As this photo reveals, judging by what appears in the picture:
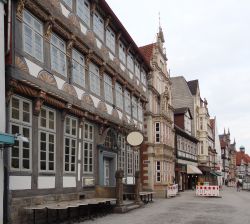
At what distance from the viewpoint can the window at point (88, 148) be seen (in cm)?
1973

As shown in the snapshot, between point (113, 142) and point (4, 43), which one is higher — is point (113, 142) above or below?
below

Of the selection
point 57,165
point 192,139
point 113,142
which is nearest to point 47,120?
point 57,165

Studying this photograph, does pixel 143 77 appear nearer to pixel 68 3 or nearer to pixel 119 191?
pixel 119 191

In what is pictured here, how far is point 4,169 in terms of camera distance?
1263cm

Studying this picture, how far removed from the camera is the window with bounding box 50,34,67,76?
55.0ft

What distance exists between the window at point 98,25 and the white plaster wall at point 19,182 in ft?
31.6

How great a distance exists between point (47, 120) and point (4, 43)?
3929 millimetres

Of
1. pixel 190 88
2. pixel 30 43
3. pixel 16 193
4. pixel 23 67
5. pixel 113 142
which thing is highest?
pixel 190 88

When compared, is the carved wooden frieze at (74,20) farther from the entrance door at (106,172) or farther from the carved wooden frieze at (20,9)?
the entrance door at (106,172)

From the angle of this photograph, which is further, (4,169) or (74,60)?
(74,60)

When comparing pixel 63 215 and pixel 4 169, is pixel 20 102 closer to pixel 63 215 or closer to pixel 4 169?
pixel 4 169

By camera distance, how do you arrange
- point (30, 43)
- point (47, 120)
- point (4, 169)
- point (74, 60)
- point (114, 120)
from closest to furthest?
1. point (4, 169)
2. point (30, 43)
3. point (47, 120)
4. point (74, 60)
5. point (114, 120)

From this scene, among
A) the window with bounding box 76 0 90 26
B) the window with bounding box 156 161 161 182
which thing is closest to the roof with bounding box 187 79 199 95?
the window with bounding box 156 161 161 182

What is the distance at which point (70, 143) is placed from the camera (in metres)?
17.9
